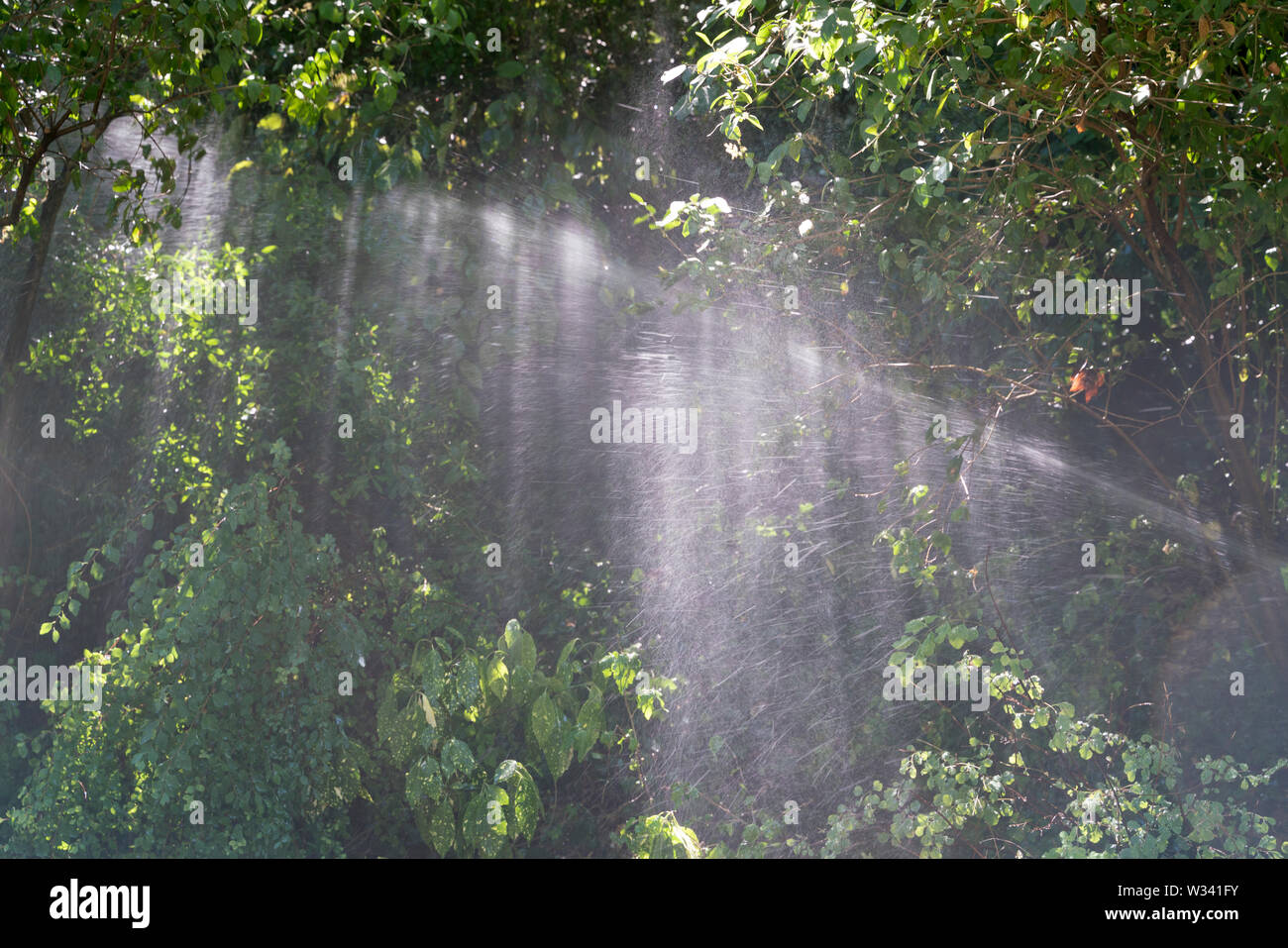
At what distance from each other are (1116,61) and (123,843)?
4346 millimetres

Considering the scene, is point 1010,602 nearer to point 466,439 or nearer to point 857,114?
point 857,114

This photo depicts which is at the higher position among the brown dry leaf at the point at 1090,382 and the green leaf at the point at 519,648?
the brown dry leaf at the point at 1090,382

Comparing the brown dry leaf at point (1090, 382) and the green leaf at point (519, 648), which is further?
the brown dry leaf at point (1090, 382)

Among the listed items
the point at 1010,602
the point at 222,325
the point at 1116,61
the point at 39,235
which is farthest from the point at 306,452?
the point at 1116,61

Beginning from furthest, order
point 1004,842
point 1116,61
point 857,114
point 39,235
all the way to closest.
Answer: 1. point 39,235
2. point 857,114
3. point 1004,842
4. point 1116,61

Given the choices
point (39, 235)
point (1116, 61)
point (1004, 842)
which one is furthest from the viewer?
point (39, 235)

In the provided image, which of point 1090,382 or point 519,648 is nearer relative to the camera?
point 519,648

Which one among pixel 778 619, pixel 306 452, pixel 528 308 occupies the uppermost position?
pixel 528 308

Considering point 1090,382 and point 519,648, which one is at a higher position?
point 1090,382

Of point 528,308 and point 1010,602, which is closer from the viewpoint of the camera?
point 1010,602

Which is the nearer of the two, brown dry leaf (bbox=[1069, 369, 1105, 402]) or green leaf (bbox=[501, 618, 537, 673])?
green leaf (bbox=[501, 618, 537, 673])

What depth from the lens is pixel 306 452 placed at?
4.71 m

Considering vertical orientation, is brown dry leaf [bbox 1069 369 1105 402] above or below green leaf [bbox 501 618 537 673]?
above

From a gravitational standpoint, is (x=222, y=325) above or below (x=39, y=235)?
below
